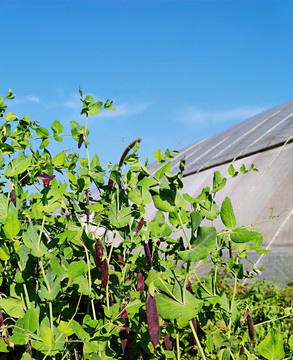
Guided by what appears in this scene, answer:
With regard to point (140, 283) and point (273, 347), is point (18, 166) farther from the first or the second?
point (273, 347)

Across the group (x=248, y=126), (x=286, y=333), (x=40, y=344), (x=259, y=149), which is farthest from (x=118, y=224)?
(x=248, y=126)

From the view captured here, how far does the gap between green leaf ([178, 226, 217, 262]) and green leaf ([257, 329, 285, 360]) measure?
0.90 ft

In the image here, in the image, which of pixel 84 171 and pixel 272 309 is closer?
pixel 84 171

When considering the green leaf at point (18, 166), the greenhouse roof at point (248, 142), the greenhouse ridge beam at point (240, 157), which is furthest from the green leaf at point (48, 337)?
the greenhouse ridge beam at point (240, 157)

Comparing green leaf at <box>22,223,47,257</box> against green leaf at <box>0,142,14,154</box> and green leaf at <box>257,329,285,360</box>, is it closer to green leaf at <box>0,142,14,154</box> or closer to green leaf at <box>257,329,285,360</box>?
green leaf at <box>0,142,14,154</box>

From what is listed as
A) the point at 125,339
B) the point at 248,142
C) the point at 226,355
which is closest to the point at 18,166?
the point at 125,339

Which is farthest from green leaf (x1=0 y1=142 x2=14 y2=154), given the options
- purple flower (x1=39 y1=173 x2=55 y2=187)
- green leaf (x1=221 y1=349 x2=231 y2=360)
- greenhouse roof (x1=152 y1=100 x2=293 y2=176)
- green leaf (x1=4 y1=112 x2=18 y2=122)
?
greenhouse roof (x1=152 y1=100 x2=293 y2=176)

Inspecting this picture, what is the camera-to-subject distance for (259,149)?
799cm

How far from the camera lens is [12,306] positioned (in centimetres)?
133

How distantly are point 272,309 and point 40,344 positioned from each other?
2970 mm

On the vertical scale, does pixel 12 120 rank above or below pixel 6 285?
above

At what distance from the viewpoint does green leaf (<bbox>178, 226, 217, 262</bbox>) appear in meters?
1.08

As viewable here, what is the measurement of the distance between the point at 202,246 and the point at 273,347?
320 mm

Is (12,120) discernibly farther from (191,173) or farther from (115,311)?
(191,173)
